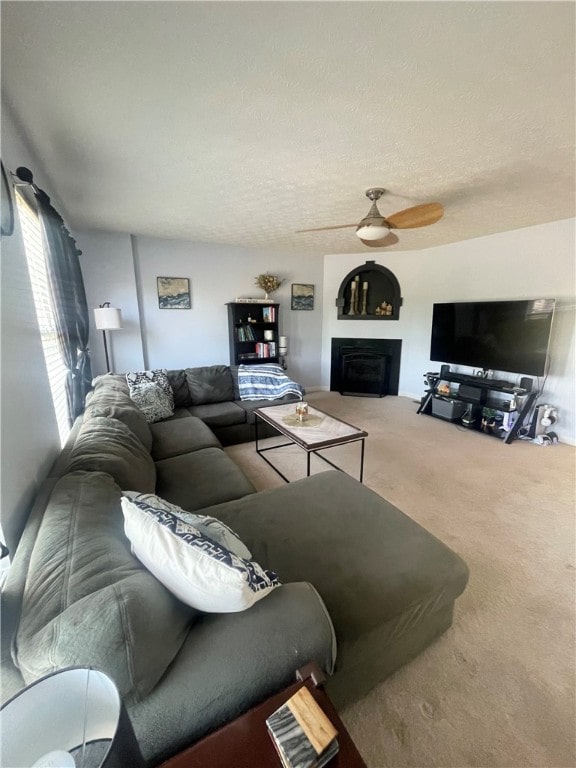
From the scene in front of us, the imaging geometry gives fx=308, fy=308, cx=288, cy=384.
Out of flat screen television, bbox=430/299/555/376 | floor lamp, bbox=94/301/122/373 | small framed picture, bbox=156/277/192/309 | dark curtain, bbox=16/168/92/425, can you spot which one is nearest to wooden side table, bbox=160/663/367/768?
dark curtain, bbox=16/168/92/425

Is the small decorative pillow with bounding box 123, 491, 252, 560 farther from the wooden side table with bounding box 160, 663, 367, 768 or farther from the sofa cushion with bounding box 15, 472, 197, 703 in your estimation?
the wooden side table with bounding box 160, 663, 367, 768

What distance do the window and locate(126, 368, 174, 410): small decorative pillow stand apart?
2.58 feet

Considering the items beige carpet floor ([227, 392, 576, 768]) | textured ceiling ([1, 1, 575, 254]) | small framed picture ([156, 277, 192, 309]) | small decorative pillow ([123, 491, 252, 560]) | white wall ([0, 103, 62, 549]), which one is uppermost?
textured ceiling ([1, 1, 575, 254])

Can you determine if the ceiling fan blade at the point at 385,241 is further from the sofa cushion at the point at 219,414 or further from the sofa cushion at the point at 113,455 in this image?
the sofa cushion at the point at 113,455

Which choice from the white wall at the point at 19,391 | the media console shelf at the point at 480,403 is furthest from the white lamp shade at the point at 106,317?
the media console shelf at the point at 480,403

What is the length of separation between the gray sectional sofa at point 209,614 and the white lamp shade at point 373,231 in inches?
70.2

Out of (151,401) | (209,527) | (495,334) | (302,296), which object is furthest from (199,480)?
(302,296)

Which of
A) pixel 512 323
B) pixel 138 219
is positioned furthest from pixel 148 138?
pixel 512 323

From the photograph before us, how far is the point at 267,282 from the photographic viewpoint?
4535 millimetres

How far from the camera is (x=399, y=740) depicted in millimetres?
1053

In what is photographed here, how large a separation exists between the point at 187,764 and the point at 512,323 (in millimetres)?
4227

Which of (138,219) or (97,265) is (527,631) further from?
(97,265)

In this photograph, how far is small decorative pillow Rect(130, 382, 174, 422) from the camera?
2.99 metres

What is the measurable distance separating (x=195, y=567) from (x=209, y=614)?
7.4 inches
